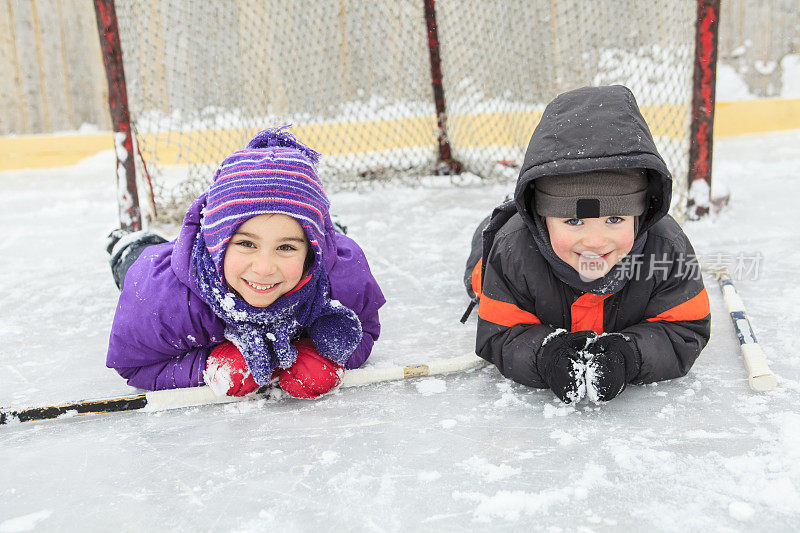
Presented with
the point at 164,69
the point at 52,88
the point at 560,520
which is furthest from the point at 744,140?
the point at 52,88

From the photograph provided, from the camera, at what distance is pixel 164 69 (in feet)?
11.6

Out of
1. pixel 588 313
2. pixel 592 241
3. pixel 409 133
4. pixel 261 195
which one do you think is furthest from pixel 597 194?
pixel 409 133

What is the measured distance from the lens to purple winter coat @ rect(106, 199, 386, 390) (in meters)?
1.53

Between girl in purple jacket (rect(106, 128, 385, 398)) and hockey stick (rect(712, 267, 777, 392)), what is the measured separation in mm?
884

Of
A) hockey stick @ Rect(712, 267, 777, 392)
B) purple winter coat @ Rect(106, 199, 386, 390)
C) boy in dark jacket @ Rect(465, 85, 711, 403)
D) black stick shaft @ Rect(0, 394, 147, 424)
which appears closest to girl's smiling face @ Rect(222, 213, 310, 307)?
purple winter coat @ Rect(106, 199, 386, 390)

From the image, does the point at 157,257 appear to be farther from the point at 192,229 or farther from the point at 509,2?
the point at 509,2

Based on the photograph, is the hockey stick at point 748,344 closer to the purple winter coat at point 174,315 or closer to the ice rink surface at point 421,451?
the ice rink surface at point 421,451

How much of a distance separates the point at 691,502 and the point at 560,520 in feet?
0.72

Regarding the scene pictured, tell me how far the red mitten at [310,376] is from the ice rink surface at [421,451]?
33 millimetres

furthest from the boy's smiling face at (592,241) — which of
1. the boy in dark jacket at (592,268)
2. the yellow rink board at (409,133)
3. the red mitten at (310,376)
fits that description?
the yellow rink board at (409,133)

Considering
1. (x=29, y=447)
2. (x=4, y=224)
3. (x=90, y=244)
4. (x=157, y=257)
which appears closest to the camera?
(x=29, y=447)

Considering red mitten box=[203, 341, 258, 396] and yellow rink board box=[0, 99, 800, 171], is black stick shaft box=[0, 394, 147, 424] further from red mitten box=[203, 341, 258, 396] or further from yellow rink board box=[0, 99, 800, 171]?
yellow rink board box=[0, 99, 800, 171]

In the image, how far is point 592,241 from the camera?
4.67ft

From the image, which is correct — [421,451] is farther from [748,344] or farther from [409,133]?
[409,133]
